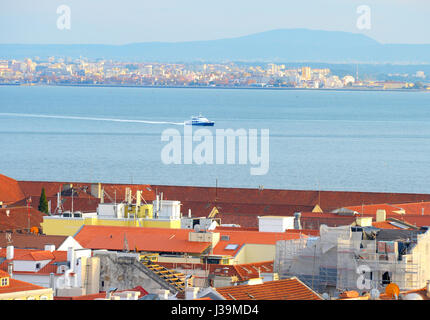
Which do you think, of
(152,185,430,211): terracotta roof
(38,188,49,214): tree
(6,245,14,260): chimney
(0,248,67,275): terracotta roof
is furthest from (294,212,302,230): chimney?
(6,245,14,260): chimney

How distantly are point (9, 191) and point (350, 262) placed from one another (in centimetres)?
1961

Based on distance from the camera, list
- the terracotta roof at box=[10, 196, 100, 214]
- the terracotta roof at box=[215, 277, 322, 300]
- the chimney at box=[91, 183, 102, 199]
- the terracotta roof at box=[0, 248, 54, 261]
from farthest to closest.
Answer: the chimney at box=[91, 183, 102, 199]
the terracotta roof at box=[10, 196, 100, 214]
the terracotta roof at box=[0, 248, 54, 261]
the terracotta roof at box=[215, 277, 322, 300]

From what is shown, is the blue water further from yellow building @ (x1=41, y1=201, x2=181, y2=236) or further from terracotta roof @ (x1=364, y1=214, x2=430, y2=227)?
yellow building @ (x1=41, y1=201, x2=181, y2=236)

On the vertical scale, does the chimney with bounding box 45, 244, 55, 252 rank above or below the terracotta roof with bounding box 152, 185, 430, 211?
above

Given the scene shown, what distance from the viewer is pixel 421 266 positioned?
41.0 feet

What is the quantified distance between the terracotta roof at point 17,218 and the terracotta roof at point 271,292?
12701 millimetres

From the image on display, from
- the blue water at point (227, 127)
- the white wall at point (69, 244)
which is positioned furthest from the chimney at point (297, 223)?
the blue water at point (227, 127)

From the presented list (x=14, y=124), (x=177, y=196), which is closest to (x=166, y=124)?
(x=14, y=124)

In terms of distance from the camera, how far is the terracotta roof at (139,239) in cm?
1753

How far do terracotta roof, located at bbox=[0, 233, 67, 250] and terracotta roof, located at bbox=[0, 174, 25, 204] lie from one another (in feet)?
35.3

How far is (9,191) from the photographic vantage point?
3102 centimetres

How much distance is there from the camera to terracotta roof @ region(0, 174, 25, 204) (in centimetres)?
3016
